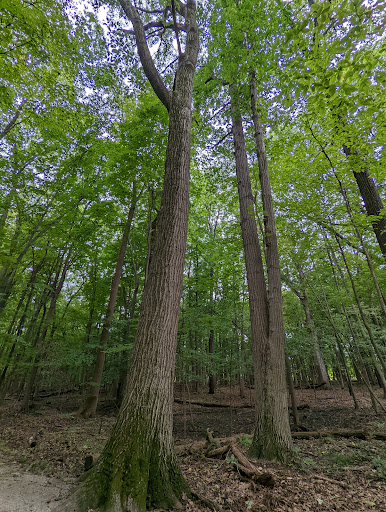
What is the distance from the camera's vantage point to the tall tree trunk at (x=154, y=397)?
7.03 ft

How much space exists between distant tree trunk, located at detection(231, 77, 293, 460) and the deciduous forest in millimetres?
31

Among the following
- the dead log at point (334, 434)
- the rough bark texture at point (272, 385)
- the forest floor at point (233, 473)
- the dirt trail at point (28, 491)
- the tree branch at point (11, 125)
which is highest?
the tree branch at point (11, 125)

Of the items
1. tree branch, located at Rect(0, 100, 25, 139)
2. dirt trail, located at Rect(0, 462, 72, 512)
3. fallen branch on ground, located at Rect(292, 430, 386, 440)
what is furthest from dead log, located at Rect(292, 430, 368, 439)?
tree branch, located at Rect(0, 100, 25, 139)

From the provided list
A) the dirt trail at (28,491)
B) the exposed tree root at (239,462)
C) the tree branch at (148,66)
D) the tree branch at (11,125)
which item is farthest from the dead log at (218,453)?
the tree branch at (11,125)

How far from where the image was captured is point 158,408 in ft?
8.44

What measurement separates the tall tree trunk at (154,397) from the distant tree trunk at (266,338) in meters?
1.87

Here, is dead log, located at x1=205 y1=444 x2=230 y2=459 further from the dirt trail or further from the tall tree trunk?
the dirt trail

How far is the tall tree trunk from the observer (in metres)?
2.14

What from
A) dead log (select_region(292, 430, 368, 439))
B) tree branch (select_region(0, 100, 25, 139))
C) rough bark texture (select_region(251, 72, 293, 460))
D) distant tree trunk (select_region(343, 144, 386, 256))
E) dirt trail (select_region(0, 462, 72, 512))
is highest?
tree branch (select_region(0, 100, 25, 139))

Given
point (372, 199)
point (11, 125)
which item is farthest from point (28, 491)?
point (11, 125)

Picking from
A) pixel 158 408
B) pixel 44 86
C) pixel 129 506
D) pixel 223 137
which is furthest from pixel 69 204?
pixel 129 506

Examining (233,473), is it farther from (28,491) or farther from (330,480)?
(28,491)

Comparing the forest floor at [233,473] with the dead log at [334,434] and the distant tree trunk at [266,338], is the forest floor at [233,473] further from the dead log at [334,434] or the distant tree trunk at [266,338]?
the distant tree trunk at [266,338]

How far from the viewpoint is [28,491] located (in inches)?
109
